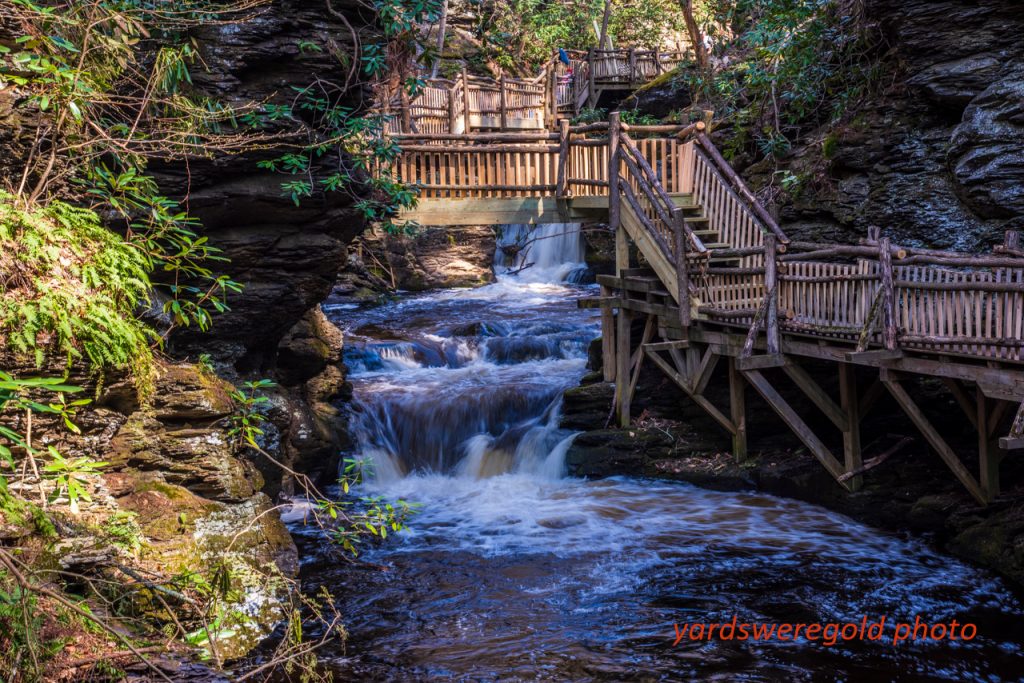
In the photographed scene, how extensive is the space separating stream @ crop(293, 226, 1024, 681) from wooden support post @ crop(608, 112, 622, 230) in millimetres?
3126

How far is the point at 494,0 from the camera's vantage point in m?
30.9

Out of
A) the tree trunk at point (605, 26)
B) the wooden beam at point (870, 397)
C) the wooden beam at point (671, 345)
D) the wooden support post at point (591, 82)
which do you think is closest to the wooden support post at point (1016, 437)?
the wooden beam at point (870, 397)

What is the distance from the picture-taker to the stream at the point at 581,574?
Result: 780cm

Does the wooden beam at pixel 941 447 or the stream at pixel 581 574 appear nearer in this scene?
the stream at pixel 581 574

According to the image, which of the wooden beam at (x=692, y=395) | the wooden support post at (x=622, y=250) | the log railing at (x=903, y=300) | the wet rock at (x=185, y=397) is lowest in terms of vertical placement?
the wooden beam at (x=692, y=395)

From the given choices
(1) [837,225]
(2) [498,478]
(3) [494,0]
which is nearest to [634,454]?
(2) [498,478]

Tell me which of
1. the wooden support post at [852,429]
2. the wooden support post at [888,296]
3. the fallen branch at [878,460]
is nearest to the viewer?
the wooden support post at [888,296]

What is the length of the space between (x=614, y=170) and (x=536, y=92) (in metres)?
15.3

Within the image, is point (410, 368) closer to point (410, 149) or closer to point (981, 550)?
point (410, 149)

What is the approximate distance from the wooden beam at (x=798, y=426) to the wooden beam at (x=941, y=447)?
57.4 inches

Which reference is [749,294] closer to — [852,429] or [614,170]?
[852,429]

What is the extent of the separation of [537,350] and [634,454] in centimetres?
495

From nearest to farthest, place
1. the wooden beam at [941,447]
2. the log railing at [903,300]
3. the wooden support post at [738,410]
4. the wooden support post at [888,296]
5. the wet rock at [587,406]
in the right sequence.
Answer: the log railing at [903,300] → the wooden support post at [888,296] → the wooden beam at [941,447] → the wooden support post at [738,410] → the wet rock at [587,406]

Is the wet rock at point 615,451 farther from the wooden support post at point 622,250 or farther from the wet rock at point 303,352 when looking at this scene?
the wet rock at point 303,352
